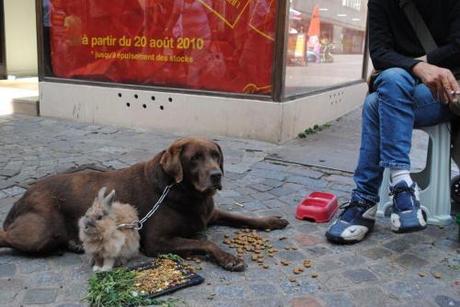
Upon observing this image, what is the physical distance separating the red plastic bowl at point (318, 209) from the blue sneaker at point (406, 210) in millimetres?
Result: 767

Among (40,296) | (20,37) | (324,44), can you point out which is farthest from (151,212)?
(20,37)

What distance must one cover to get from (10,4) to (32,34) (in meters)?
0.73

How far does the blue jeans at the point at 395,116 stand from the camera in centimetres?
327

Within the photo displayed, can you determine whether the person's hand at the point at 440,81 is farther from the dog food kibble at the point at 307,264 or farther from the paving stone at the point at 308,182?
the paving stone at the point at 308,182

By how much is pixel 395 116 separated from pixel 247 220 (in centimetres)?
119

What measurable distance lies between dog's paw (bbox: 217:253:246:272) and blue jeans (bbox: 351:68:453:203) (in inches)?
41.0

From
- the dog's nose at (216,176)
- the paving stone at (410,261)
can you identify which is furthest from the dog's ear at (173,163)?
the paving stone at (410,261)

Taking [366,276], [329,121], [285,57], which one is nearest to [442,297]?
[366,276]

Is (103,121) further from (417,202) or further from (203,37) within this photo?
(417,202)

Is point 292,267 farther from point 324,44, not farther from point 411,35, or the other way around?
point 324,44

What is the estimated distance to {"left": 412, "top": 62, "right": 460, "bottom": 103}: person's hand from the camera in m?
3.19

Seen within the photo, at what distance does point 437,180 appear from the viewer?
3.61 meters

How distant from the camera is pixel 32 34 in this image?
11312 millimetres

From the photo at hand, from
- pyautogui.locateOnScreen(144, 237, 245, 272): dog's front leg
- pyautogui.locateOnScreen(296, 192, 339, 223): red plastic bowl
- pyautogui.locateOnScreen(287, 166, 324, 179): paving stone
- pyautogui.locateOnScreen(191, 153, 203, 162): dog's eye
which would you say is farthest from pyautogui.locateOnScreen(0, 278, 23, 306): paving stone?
pyautogui.locateOnScreen(287, 166, 324, 179): paving stone
